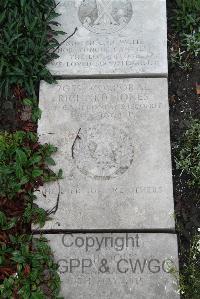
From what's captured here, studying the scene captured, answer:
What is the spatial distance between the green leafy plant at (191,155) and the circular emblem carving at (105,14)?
4.07ft

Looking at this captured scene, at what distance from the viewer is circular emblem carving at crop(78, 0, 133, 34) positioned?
474 centimetres

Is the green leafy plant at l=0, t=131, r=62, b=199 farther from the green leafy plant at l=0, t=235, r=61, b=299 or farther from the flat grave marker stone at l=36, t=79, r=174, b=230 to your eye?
the green leafy plant at l=0, t=235, r=61, b=299

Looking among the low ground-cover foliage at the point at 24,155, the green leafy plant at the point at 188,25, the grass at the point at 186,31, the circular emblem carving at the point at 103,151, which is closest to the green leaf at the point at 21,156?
the low ground-cover foliage at the point at 24,155

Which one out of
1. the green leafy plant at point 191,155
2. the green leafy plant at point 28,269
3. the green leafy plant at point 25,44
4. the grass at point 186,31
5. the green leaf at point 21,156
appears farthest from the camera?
the grass at point 186,31

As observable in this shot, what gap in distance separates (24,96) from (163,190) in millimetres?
1622

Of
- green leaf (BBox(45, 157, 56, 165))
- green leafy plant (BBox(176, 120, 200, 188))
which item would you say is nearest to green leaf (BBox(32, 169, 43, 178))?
green leaf (BBox(45, 157, 56, 165))

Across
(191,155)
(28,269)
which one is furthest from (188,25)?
(28,269)

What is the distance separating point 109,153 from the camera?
415 cm

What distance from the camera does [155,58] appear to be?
455 centimetres

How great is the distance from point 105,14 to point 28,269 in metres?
2.59

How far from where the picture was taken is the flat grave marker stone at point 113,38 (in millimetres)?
4535

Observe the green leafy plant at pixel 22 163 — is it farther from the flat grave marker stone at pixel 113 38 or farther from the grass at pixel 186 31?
the grass at pixel 186 31

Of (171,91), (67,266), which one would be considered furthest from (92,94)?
(67,266)

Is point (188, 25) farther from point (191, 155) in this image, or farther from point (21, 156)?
point (21, 156)
